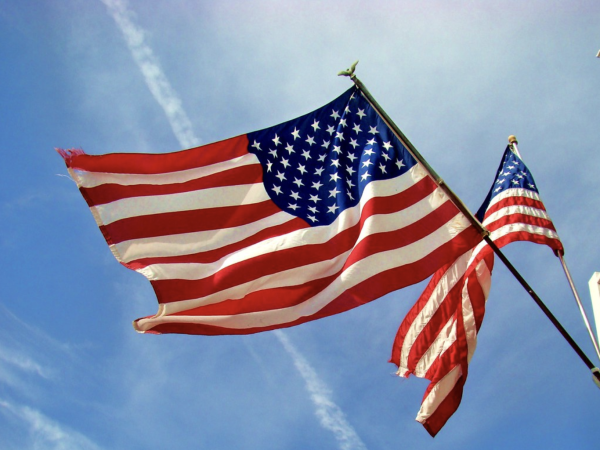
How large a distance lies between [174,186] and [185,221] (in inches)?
30.7

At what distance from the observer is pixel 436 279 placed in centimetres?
1255

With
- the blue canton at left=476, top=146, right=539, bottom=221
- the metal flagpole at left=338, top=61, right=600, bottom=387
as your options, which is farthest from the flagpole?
the blue canton at left=476, top=146, right=539, bottom=221

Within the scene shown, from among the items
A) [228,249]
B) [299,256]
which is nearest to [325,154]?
[299,256]

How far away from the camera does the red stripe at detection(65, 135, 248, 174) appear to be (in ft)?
40.6

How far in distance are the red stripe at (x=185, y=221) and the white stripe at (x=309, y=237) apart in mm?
679

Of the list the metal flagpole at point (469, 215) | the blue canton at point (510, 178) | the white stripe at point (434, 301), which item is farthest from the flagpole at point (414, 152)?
the blue canton at point (510, 178)

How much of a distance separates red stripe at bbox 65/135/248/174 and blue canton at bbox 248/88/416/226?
1.63 ft

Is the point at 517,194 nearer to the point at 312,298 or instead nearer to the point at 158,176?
the point at 312,298

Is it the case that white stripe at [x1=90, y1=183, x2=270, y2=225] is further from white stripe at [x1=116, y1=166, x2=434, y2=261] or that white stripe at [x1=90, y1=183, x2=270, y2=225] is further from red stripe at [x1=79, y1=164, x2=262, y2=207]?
white stripe at [x1=116, y1=166, x2=434, y2=261]

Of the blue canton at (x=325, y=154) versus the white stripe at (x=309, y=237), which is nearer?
the white stripe at (x=309, y=237)

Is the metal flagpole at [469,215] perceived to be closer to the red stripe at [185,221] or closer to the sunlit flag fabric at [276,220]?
the sunlit flag fabric at [276,220]

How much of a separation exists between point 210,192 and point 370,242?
3.56 metres

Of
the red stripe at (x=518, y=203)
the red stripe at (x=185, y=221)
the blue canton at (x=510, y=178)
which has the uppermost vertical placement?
the red stripe at (x=185, y=221)

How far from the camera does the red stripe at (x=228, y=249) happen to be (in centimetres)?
1210
